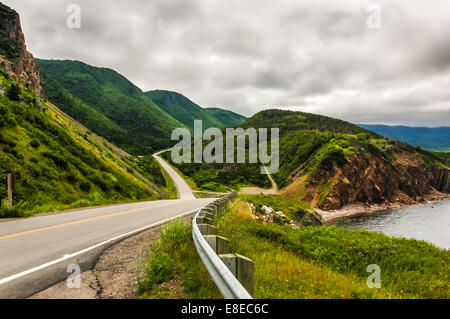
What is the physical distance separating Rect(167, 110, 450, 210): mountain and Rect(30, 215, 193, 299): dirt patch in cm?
7149

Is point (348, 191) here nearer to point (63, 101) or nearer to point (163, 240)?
point (163, 240)

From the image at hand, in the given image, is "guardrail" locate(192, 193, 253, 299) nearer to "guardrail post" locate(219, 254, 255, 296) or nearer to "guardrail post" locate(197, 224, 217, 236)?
"guardrail post" locate(219, 254, 255, 296)

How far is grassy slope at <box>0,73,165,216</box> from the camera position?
15445mm

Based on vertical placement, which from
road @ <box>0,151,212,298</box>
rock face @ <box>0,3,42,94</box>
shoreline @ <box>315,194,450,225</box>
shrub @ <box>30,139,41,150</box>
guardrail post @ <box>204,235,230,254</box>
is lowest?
shoreline @ <box>315,194,450,225</box>

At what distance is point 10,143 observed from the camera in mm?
17906

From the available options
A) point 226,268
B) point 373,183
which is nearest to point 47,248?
point 226,268

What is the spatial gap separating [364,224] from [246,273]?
63.0 m

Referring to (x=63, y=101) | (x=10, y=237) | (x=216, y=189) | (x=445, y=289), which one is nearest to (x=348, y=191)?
(x=216, y=189)

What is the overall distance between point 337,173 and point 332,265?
2935 inches

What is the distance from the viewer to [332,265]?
26.5ft

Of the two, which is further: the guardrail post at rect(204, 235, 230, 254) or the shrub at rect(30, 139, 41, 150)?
the shrub at rect(30, 139, 41, 150)

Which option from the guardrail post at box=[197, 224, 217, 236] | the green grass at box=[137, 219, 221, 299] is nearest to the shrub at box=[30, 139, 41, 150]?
the green grass at box=[137, 219, 221, 299]

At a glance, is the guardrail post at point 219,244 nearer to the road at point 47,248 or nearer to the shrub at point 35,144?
the road at point 47,248

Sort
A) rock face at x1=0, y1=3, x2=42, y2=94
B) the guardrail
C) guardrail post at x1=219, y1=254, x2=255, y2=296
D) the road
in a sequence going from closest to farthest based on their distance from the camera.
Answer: the guardrail < guardrail post at x1=219, y1=254, x2=255, y2=296 < the road < rock face at x1=0, y1=3, x2=42, y2=94
